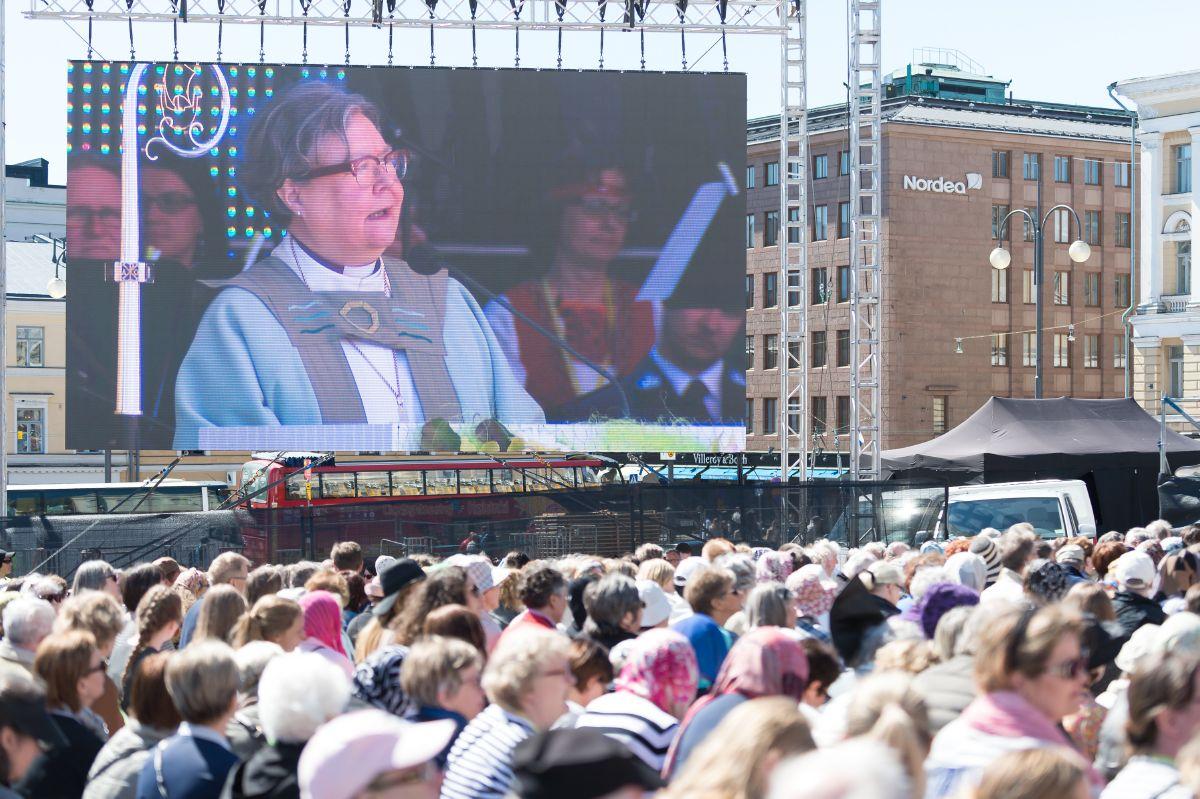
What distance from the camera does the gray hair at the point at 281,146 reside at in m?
22.4

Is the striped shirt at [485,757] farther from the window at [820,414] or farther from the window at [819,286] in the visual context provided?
the window at [819,286]

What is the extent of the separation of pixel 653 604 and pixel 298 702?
132 inches

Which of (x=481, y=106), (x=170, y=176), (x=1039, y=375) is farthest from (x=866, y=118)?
(x=1039, y=375)

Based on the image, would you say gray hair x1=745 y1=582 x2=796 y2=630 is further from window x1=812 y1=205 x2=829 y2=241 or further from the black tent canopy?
window x1=812 y1=205 x2=829 y2=241

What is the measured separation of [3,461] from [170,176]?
17.2 ft

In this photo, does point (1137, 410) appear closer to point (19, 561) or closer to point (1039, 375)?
point (1039, 375)

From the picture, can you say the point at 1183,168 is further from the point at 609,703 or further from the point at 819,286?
the point at 609,703

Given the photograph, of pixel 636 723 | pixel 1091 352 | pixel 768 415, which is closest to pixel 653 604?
pixel 636 723

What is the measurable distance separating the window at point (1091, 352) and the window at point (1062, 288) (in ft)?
6.78

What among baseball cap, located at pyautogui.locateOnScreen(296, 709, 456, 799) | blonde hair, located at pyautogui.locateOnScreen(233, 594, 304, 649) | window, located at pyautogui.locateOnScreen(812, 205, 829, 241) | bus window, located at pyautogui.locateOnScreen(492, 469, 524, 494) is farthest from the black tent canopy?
window, located at pyautogui.locateOnScreen(812, 205, 829, 241)

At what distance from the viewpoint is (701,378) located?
2292 centimetres

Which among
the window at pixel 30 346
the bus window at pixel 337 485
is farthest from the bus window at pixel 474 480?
the window at pixel 30 346

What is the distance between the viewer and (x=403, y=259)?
2262 cm

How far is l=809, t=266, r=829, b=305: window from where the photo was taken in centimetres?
6562
